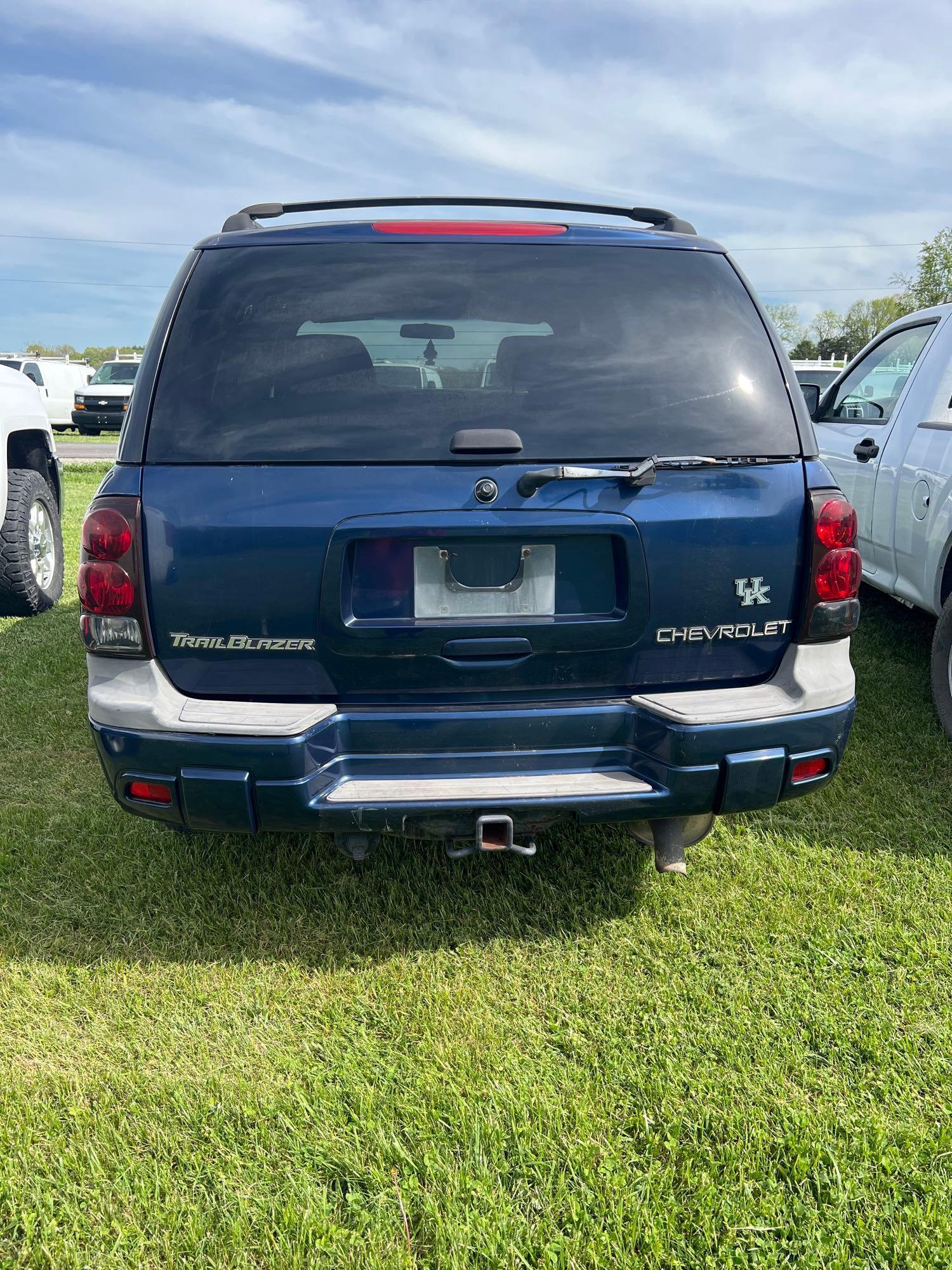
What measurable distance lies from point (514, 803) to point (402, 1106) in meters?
0.73

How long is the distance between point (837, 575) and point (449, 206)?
163cm

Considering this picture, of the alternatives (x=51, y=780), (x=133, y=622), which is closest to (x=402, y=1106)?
(x=133, y=622)

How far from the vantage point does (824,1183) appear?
1.97 meters

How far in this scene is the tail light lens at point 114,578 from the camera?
2.34 metres

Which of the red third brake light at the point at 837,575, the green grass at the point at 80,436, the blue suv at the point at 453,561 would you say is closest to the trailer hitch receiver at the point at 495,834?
the blue suv at the point at 453,561

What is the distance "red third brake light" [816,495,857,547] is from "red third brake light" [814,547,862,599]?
1.0 inches

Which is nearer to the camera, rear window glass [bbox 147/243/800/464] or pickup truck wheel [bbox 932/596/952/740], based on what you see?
rear window glass [bbox 147/243/800/464]

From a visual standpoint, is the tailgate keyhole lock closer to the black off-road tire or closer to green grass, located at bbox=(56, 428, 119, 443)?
the black off-road tire

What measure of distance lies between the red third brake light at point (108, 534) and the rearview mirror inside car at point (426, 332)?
3.06ft

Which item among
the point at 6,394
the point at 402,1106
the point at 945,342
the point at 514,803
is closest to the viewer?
the point at 402,1106

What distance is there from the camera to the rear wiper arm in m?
2.31

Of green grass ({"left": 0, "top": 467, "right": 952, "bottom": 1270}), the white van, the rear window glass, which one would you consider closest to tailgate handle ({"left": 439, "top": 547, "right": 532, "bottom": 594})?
the rear window glass

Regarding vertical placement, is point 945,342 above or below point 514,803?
above

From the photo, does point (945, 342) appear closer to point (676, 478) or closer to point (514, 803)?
point (676, 478)
